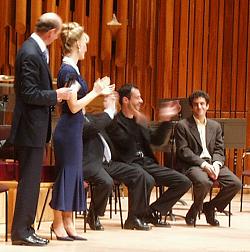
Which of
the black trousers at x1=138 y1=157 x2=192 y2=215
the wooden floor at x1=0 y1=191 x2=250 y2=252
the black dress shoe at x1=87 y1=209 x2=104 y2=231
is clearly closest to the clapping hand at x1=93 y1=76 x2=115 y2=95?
the wooden floor at x1=0 y1=191 x2=250 y2=252

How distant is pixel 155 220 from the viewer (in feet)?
20.2

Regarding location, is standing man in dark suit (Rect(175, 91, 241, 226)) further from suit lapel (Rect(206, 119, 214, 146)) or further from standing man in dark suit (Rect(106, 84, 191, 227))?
standing man in dark suit (Rect(106, 84, 191, 227))

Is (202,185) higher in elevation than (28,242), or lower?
higher

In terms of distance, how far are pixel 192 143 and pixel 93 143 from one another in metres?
1.14

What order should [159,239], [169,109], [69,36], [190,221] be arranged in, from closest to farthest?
[69,36], [159,239], [169,109], [190,221]

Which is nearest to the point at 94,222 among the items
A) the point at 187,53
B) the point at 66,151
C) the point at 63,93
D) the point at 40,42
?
the point at 66,151

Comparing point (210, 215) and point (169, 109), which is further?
point (210, 215)

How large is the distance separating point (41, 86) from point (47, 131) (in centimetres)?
30

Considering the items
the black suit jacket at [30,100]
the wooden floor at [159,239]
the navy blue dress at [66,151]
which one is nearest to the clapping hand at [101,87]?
the navy blue dress at [66,151]

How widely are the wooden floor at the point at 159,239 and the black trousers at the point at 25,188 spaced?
0.13m

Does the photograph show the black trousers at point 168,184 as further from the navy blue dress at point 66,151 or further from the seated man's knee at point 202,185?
the navy blue dress at point 66,151

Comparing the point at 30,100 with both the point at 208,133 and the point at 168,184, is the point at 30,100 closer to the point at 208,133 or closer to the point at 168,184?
the point at 168,184

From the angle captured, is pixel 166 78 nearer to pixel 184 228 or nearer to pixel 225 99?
pixel 225 99

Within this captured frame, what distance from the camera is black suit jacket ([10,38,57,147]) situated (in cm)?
456
